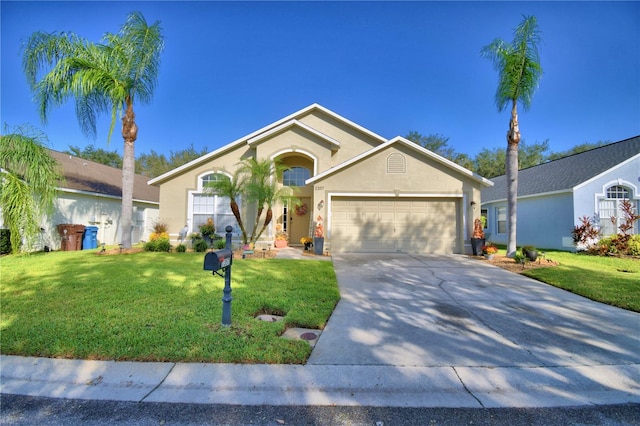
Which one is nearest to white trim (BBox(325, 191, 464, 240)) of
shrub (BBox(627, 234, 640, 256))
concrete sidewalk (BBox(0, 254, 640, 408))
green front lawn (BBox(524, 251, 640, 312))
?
green front lawn (BBox(524, 251, 640, 312))

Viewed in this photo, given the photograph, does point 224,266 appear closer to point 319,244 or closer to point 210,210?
point 319,244

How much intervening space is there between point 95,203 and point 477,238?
1876 centimetres

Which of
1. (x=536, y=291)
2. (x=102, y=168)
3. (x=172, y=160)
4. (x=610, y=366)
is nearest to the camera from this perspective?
(x=610, y=366)

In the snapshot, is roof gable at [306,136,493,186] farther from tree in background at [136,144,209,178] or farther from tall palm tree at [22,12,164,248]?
tree in background at [136,144,209,178]

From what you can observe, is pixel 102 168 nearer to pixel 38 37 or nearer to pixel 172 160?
pixel 38 37

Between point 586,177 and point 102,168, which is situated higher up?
point 102,168

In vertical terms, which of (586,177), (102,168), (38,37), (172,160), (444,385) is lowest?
(444,385)

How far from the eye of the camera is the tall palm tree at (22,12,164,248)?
408 inches

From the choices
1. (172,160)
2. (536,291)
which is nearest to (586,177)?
(536,291)

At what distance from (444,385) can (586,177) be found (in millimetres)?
15888

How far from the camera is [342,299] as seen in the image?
5797 millimetres

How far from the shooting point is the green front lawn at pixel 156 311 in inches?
136

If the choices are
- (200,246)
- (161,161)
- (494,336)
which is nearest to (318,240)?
(200,246)

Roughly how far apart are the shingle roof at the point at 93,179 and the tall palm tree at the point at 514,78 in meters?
19.0
